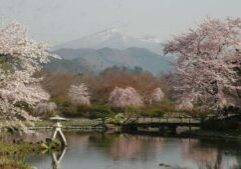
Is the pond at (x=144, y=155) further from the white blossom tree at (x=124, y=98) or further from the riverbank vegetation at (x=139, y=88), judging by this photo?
the white blossom tree at (x=124, y=98)

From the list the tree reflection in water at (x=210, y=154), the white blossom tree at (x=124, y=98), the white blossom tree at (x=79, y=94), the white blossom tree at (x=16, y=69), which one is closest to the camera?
the white blossom tree at (x=16, y=69)

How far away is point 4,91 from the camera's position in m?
24.7

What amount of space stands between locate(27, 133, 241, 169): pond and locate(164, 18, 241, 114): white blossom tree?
630 cm

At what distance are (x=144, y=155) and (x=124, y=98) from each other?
4408cm

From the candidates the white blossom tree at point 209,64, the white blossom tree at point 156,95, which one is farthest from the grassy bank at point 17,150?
the white blossom tree at point 156,95

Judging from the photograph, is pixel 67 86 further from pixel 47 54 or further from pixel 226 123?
pixel 47 54

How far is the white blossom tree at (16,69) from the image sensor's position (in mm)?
25398

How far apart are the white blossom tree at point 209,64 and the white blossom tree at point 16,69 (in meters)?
26.1

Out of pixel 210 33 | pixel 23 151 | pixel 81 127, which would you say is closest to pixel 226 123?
pixel 210 33

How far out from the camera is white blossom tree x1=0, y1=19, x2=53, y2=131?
2540cm

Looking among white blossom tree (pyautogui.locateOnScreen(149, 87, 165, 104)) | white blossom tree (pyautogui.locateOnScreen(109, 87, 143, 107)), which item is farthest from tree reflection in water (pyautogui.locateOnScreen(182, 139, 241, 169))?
white blossom tree (pyautogui.locateOnScreen(149, 87, 165, 104))

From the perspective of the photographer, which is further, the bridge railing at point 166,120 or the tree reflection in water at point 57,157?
the bridge railing at point 166,120

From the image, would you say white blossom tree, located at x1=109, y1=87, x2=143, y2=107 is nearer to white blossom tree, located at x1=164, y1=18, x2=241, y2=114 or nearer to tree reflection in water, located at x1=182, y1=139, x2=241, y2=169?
white blossom tree, located at x1=164, y1=18, x2=241, y2=114

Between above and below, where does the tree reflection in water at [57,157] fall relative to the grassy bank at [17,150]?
below
